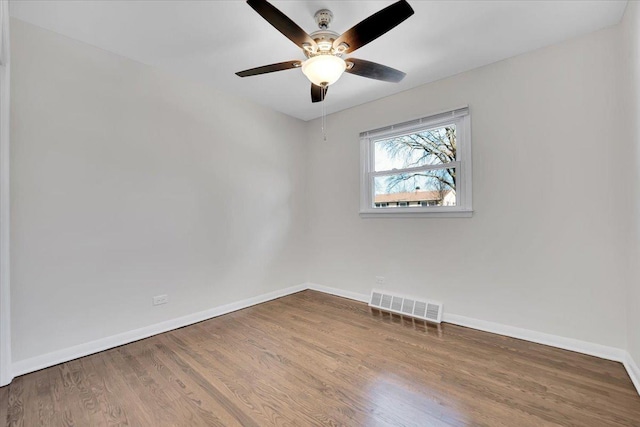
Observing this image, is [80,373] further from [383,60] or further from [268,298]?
[383,60]

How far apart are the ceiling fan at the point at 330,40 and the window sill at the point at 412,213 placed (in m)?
1.46

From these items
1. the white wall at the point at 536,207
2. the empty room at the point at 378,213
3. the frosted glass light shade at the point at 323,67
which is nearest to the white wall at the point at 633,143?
the empty room at the point at 378,213

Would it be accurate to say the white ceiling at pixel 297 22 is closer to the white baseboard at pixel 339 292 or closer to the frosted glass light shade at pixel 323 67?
the frosted glass light shade at pixel 323 67

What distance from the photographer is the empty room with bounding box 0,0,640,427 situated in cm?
178

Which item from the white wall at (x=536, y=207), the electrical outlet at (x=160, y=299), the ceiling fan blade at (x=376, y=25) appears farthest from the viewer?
the electrical outlet at (x=160, y=299)

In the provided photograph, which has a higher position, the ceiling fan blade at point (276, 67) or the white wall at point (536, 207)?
the ceiling fan blade at point (276, 67)

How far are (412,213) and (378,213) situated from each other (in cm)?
44

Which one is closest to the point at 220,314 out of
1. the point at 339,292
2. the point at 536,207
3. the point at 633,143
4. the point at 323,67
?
the point at 339,292

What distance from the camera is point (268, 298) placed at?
3.67m

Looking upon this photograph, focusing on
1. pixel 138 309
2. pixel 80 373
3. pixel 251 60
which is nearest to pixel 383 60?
pixel 251 60

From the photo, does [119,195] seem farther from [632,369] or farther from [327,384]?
[632,369]

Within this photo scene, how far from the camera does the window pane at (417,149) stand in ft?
9.90

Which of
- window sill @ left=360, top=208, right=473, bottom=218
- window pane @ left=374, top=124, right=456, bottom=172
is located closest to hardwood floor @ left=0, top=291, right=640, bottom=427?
window sill @ left=360, top=208, right=473, bottom=218

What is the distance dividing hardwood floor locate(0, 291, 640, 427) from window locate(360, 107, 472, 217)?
1.34 meters
